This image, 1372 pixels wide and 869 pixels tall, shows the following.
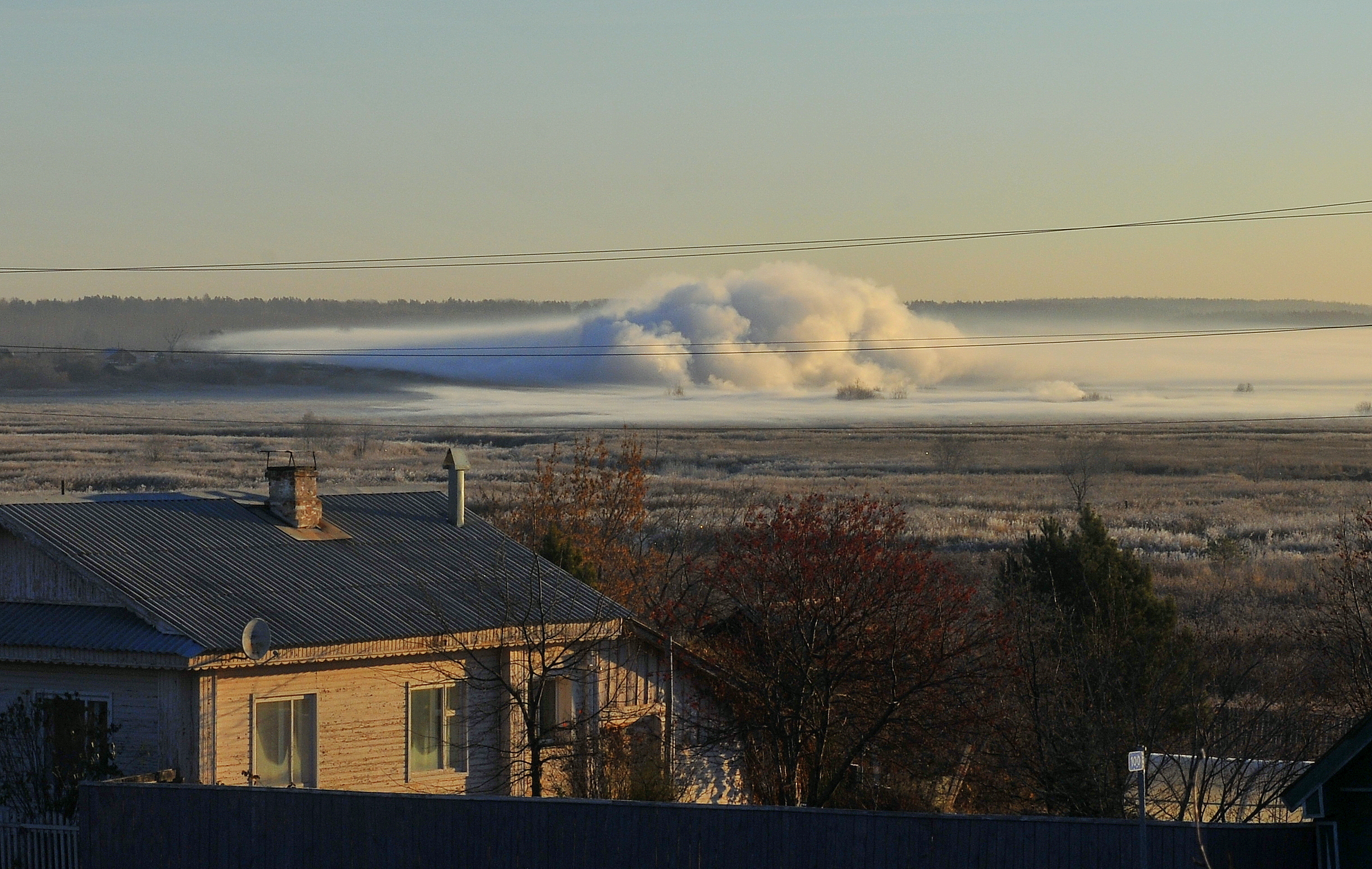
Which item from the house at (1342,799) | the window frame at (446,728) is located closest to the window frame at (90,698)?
the window frame at (446,728)

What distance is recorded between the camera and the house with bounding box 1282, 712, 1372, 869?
1441 centimetres

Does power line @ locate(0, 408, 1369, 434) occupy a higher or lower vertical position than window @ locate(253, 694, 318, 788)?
higher

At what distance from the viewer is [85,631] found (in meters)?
21.2

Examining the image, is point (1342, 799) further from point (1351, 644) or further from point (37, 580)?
point (37, 580)

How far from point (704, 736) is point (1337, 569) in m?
20.8

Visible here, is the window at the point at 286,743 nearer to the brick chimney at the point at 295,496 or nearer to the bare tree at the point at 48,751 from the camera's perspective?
the bare tree at the point at 48,751

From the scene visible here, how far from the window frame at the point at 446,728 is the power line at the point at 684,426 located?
135 meters

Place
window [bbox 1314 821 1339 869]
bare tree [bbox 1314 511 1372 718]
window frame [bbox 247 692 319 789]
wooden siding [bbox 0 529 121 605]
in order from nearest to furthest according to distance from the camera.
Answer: window [bbox 1314 821 1339 869], window frame [bbox 247 692 319 789], wooden siding [bbox 0 529 121 605], bare tree [bbox 1314 511 1372 718]

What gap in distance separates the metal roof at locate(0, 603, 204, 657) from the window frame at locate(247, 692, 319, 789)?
153 centimetres

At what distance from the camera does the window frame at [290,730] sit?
21.3 metres

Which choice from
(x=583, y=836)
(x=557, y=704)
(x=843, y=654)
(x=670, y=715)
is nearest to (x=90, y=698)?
(x=557, y=704)

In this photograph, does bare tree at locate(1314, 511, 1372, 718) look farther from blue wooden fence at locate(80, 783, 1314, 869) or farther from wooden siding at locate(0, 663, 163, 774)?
wooden siding at locate(0, 663, 163, 774)

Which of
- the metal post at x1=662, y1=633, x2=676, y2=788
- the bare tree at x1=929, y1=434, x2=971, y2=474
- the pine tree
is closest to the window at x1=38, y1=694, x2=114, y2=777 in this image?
the metal post at x1=662, y1=633, x2=676, y2=788

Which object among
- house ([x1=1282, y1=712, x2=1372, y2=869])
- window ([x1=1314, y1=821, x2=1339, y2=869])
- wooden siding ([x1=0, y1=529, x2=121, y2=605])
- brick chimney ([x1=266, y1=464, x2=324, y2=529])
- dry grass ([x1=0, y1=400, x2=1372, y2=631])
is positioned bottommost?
window ([x1=1314, y1=821, x2=1339, y2=869])
